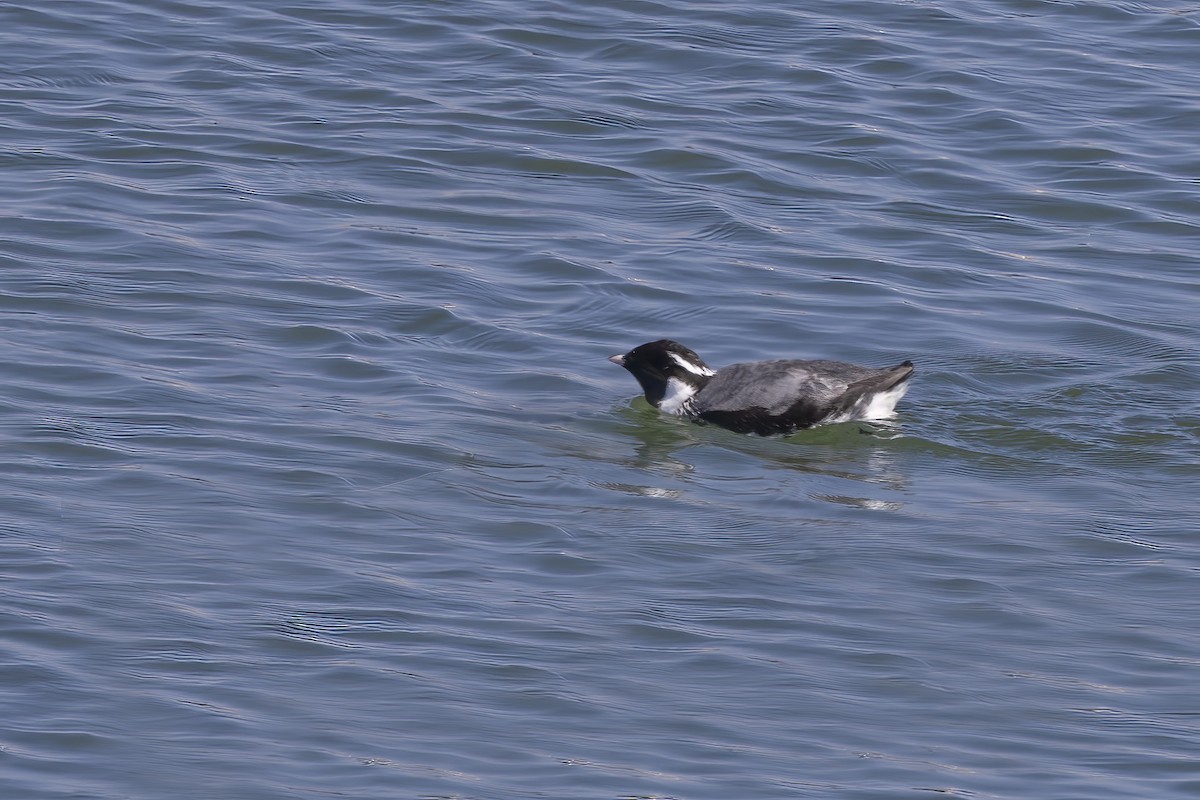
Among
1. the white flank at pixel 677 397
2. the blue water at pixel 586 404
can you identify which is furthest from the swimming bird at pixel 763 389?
the blue water at pixel 586 404

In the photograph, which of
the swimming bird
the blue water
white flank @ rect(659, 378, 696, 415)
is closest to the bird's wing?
the swimming bird

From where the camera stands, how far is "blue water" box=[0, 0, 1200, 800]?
24.9 feet

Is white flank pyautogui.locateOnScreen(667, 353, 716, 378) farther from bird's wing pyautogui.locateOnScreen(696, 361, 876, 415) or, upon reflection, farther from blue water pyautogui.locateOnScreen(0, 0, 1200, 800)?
blue water pyautogui.locateOnScreen(0, 0, 1200, 800)

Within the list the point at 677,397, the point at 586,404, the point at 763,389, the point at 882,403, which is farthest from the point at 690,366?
the point at 882,403

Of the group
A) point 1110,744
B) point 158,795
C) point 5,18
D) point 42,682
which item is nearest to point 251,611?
point 42,682

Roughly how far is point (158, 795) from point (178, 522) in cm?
266

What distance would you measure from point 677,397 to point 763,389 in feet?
1.84

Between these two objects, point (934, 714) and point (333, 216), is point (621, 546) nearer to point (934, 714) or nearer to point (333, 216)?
point (934, 714)

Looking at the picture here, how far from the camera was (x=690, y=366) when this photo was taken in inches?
463

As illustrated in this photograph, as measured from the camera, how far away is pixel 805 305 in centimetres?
1336

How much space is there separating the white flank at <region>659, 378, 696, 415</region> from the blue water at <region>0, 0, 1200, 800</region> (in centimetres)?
14

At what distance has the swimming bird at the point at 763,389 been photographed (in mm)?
11398

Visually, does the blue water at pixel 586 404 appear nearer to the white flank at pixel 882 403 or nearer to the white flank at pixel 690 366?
the white flank at pixel 882 403

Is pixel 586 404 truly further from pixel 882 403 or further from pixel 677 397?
pixel 882 403
